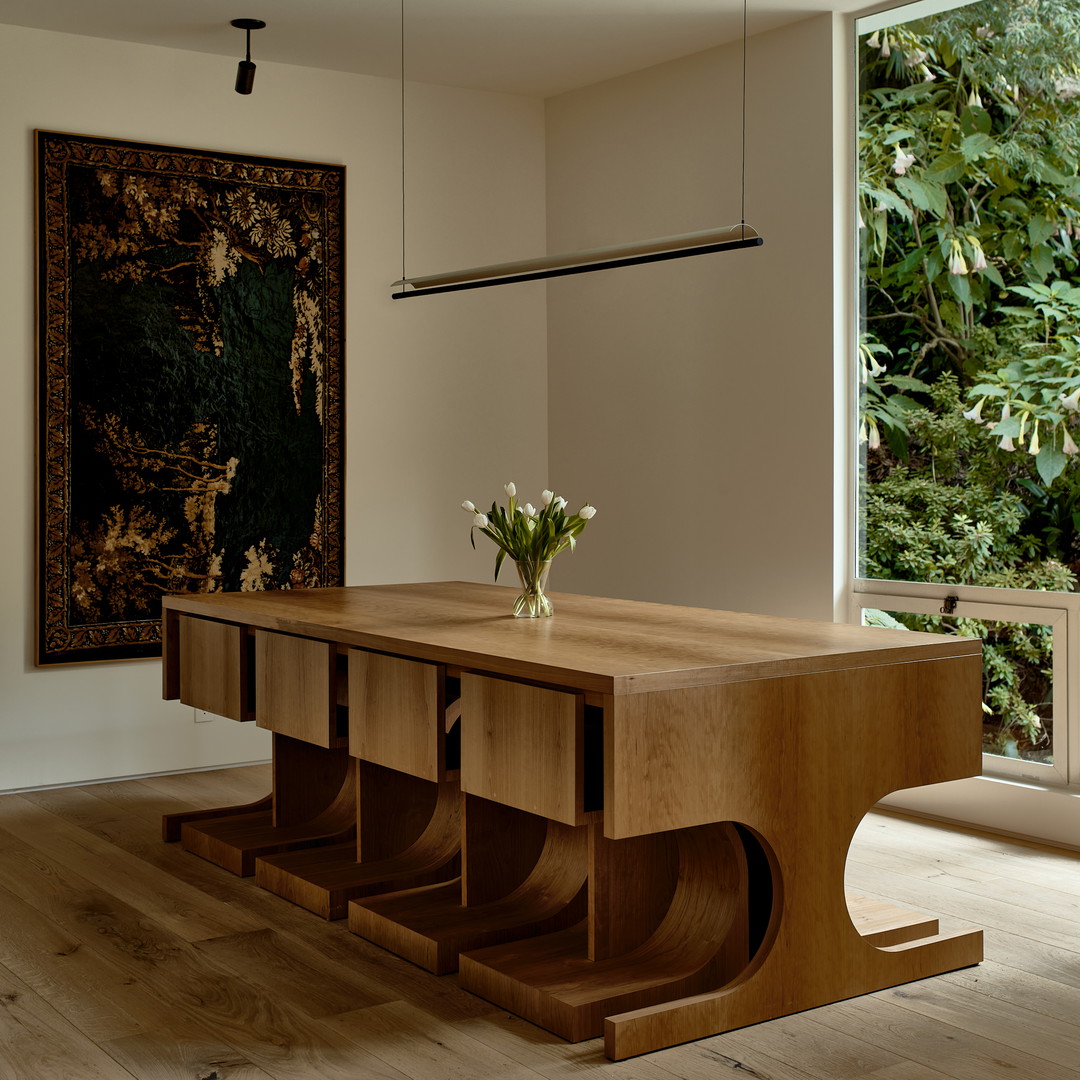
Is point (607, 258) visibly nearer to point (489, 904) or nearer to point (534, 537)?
point (534, 537)

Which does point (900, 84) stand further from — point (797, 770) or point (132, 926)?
point (132, 926)

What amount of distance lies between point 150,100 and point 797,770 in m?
3.83

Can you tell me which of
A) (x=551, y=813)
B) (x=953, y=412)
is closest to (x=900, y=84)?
(x=953, y=412)

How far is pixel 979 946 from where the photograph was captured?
3246 mm

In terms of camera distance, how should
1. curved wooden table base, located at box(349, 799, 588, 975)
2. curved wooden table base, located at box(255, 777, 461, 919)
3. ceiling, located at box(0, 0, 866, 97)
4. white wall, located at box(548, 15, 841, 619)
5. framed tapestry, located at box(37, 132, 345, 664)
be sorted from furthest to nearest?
1. framed tapestry, located at box(37, 132, 345, 664)
2. white wall, located at box(548, 15, 841, 619)
3. ceiling, located at box(0, 0, 866, 97)
4. curved wooden table base, located at box(255, 777, 461, 919)
5. curved wooden table base, located at box(349, 799, 588, 975)

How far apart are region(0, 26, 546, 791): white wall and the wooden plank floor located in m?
1.16

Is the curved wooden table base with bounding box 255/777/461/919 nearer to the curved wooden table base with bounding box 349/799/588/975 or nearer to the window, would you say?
the curved wooden table base with bounding box 349/799/588/975

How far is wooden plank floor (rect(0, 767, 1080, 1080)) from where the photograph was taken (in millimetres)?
2654

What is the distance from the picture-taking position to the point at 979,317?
4.57 m

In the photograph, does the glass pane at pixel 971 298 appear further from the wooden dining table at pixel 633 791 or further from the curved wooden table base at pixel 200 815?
the curved wooden table base at pixel 200 815

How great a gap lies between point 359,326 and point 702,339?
4.78 ft

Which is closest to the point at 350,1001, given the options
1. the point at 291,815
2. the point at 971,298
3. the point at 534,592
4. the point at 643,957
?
the point at 643,957

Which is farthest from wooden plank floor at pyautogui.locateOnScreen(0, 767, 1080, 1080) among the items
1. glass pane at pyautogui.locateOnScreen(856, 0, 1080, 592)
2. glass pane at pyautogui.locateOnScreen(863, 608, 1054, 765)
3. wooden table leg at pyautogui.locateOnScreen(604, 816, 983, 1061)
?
glass pane at pyautogui.locateOnScreen(856, 0, 1080, 592)

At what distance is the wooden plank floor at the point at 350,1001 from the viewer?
2654 millimetres
